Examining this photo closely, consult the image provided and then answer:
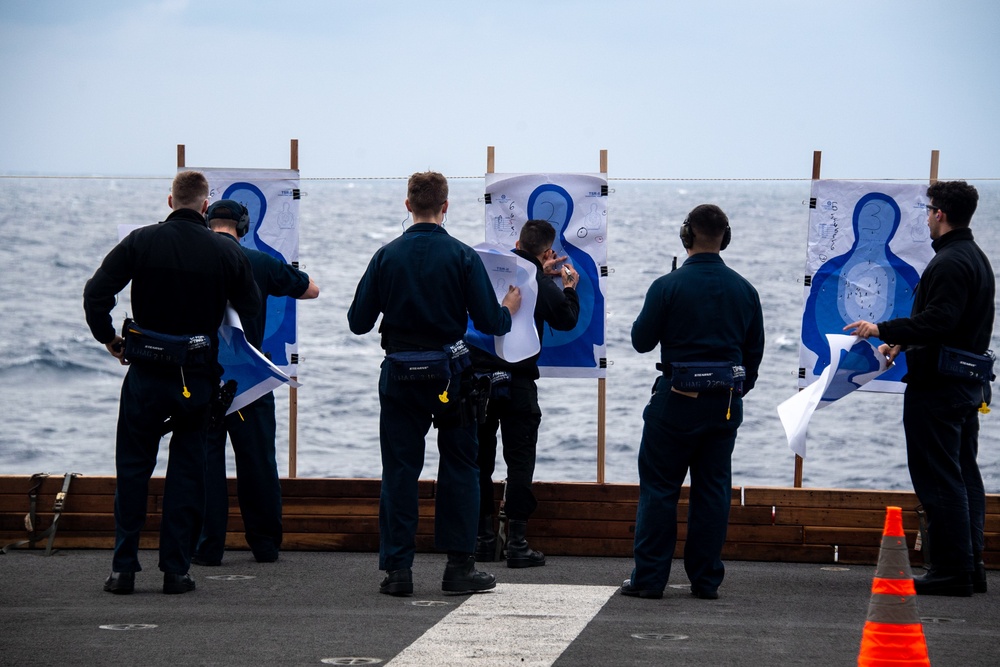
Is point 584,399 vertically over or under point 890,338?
under

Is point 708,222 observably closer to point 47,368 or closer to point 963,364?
point 963,364

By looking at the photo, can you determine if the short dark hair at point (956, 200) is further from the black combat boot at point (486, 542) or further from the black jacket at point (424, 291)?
the black combat boot at point (486, 542)

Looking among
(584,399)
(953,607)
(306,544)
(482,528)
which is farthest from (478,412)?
(584,399)

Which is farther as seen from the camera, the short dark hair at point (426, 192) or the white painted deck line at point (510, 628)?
the short dark hair at point (426, 192)

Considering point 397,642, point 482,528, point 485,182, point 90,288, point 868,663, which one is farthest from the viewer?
point 485,182

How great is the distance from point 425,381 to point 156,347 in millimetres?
1155

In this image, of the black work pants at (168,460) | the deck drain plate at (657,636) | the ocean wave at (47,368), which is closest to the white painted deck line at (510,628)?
the deck drain plate at (657,636)

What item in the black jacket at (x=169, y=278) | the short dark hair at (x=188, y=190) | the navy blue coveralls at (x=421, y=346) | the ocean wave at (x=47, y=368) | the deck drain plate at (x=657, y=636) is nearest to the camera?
the deck drain plate at (x=657, y=636)

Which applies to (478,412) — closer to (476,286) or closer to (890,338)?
(476,286)

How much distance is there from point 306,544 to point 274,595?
1.24 m

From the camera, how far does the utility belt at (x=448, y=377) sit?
19.2 ft

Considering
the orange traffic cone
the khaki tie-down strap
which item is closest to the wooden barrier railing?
the khaki tie-down strap

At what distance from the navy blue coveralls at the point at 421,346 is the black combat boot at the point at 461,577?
0.05 meters

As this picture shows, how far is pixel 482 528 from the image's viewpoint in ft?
22.7
